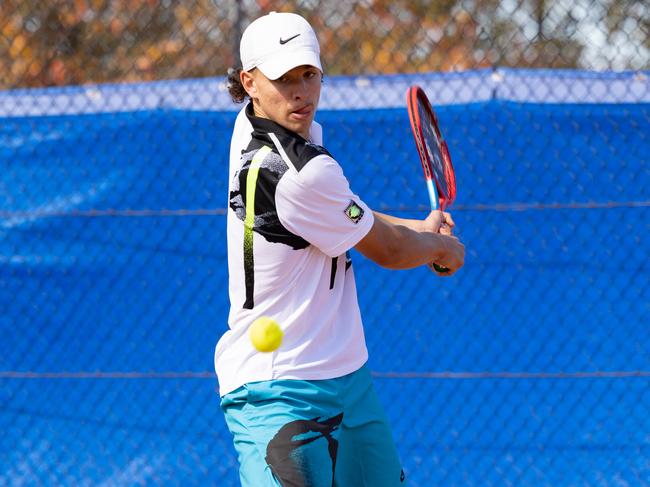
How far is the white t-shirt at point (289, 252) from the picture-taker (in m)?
2.36

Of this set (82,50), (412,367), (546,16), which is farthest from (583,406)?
(82,50)

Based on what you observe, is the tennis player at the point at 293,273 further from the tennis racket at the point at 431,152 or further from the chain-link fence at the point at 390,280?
the chain-link fence at the point at 390,280

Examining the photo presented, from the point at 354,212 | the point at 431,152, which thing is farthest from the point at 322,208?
the point at 431,152

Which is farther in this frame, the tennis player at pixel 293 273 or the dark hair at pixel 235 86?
the dark hair at pixel 235 86

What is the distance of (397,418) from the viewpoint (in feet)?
13.6

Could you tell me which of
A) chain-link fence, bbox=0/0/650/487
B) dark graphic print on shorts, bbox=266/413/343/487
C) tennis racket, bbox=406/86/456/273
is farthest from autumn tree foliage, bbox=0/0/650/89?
dark graphic print on shorts, bbox=266/413/343/487

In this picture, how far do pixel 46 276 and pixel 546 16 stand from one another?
2.39m

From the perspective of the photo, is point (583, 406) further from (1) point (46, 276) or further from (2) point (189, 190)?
(1) point (46, 276)

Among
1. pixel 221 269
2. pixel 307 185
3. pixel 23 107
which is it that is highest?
pixel 23 107

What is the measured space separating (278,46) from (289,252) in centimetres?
49

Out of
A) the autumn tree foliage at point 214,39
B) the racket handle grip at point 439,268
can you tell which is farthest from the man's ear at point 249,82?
the autumn tree foliage at point 214,39

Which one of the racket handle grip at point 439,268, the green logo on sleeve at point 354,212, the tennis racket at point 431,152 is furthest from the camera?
the tennis racket at point 431,152

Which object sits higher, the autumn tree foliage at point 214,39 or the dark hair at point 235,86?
the autumn tree foliage at point 214,39

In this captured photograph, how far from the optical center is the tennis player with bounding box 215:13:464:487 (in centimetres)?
238
